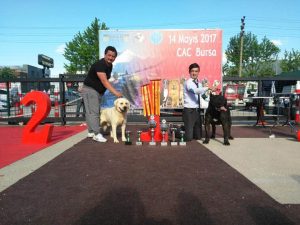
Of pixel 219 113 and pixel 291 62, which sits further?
pixel 291 62

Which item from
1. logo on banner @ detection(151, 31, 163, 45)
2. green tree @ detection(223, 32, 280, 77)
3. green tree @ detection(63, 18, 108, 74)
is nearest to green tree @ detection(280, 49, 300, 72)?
green tree @ detection(223, 32, 280, 77)

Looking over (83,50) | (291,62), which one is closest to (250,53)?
(291,62)

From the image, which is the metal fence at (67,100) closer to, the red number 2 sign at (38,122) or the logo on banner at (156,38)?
the logo on banner at (156,38)

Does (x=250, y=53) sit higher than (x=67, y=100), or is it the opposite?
(x=250, y=53)

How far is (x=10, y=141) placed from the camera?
690 centimetres

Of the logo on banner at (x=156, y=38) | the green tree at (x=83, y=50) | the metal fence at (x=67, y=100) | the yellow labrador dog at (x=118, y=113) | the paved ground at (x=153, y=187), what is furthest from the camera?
the green tree at (x=83, y=50)

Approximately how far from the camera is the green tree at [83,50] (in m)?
37.3

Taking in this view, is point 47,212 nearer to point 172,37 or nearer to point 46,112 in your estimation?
point 46,112

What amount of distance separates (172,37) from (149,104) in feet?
10.8

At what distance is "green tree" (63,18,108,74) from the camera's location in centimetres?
3731

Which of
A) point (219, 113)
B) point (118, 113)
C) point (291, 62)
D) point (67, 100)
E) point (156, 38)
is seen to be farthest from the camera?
point (291, 62)

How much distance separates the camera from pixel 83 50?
121 feet

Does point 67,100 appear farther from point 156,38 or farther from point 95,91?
point 95,91

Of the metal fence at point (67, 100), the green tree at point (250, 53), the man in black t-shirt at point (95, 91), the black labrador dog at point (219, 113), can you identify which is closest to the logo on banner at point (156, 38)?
the metal fence at point (67, 100)
